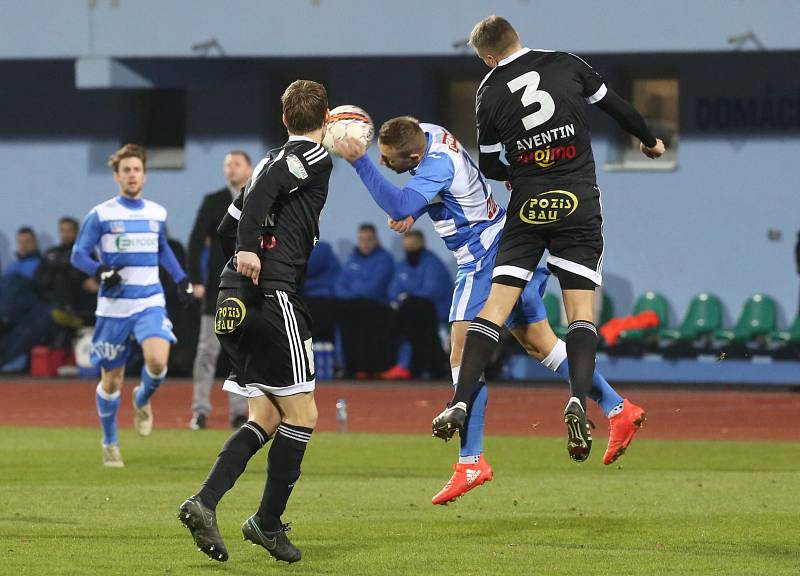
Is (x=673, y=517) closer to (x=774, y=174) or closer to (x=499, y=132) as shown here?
(x=499, y=132)

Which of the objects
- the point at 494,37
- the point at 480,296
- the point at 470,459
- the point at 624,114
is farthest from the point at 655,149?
the point at 470,459

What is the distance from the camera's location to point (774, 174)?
25.0 m

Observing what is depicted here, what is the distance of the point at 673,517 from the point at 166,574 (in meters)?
3.60

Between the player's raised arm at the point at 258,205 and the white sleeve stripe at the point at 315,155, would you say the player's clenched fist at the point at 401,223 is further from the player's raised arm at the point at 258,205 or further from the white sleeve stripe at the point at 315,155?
the player's raised arm at the point at 258,205

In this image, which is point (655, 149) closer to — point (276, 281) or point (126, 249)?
point (276, 281)

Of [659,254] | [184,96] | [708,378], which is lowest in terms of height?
[708,378]

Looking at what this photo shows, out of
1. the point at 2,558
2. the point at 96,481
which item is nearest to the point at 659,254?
the point at 96,481

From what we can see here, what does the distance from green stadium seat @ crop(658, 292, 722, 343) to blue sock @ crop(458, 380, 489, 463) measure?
46.0ft

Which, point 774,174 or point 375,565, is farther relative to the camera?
point 774,174

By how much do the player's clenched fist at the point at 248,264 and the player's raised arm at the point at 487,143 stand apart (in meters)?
1.81

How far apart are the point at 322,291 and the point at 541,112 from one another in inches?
605

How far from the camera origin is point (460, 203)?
10.4 meters

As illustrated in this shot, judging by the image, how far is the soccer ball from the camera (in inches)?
369

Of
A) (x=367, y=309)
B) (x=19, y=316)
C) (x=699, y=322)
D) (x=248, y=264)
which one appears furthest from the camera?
(x=19, y=316)
